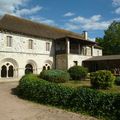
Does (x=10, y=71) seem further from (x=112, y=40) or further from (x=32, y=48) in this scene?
(x=112, y=40)

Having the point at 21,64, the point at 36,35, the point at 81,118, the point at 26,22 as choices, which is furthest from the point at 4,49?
the point at 81,118

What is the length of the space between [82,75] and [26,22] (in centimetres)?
1389

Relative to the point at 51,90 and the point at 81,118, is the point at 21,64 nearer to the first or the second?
the point at 51,90

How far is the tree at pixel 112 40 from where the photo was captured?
60.0 m

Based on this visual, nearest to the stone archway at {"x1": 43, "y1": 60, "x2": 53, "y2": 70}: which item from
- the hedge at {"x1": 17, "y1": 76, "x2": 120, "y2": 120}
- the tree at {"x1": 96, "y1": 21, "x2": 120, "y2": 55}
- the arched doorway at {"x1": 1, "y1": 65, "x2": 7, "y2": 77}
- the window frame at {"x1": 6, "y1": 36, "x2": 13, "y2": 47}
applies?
the arched doorway at {"x1": 1, "y1": 65, "x2": 7, "y2": 77}

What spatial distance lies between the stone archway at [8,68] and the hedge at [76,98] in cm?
1264

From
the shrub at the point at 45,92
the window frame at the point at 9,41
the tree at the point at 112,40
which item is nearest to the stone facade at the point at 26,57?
the window frame at the point at 9,41

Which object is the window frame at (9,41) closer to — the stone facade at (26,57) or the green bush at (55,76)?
the stone facade at (26,57)

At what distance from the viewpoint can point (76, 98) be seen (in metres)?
13.5

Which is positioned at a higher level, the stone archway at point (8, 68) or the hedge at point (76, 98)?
the stone archway at point (8, 68)

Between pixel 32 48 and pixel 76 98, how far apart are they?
20.1 m

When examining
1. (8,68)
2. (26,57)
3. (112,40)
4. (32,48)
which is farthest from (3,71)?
(112,40)

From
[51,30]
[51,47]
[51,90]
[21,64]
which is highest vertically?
[51,30]

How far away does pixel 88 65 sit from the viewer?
38.9 m
